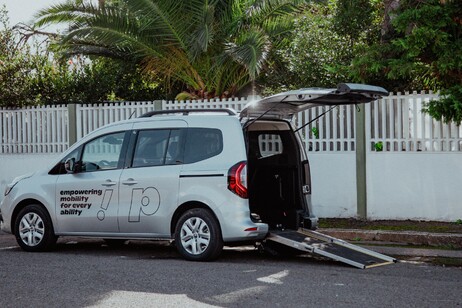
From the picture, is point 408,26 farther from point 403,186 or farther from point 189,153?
point 189,153

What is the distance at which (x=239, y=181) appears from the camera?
9.14m

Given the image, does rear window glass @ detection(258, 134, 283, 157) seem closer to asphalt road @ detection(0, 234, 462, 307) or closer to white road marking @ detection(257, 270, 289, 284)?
asphalt road @ detection(0, 234, 462, 307)

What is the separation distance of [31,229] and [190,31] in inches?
298

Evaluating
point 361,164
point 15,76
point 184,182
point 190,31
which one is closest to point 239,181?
point 184,182

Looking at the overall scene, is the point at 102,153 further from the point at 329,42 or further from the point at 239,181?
the point at 329,42

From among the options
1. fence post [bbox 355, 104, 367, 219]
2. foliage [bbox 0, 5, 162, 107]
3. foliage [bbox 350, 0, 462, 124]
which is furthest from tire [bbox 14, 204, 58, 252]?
foliage [bbox 0, 5, 162, 107]

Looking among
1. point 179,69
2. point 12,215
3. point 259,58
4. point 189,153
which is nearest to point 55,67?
point 179,69

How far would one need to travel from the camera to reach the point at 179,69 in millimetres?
17531

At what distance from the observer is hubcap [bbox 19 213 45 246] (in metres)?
10.5

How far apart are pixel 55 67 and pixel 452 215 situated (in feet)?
37.6

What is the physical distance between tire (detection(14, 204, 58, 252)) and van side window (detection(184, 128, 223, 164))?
7.70 ft

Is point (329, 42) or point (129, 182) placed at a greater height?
point (329, 42)

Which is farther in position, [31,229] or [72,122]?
[72,122]

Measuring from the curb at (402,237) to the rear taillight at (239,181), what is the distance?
11.0 feet
